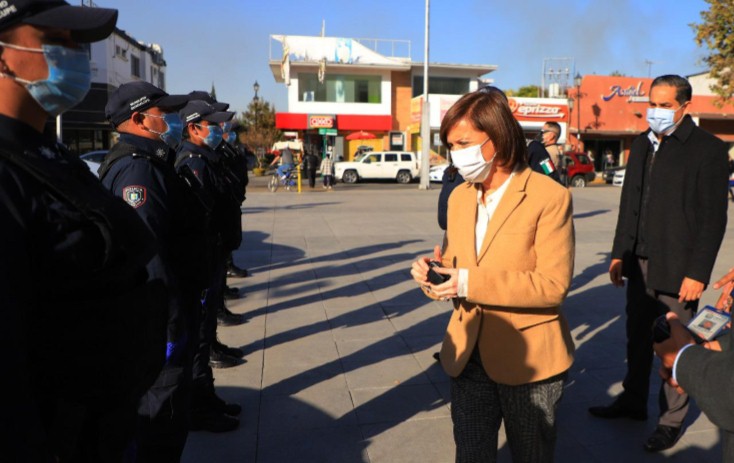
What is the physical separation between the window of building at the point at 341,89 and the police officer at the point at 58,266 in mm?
37086

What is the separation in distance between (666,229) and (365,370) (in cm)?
243

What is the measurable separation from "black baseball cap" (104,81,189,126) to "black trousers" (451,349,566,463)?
6.99 ft

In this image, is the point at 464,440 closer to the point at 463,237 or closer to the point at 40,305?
the point at 463,237

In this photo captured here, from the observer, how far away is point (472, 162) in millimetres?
2395

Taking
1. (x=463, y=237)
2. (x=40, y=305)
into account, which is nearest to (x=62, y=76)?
(x=40, y=305)

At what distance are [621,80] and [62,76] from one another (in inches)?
1607

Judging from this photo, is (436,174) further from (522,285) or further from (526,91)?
(526,91)

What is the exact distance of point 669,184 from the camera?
11.3 ft

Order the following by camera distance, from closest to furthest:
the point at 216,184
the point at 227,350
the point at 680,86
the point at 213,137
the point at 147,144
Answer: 1. the point at 147,144
2. the point at 680,86
3. the point at 216,184
4. the point at 213,137
5. the point at 227,350

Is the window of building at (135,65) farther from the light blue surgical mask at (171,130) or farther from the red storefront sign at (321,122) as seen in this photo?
the light blue surgical mask at (171,130)

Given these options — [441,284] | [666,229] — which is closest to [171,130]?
[441,284]

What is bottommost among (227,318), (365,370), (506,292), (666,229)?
(365,370)

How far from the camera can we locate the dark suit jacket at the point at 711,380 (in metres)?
1.52

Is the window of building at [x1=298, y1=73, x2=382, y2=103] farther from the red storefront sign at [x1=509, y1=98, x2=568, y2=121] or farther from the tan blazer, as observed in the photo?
the tan blazer
